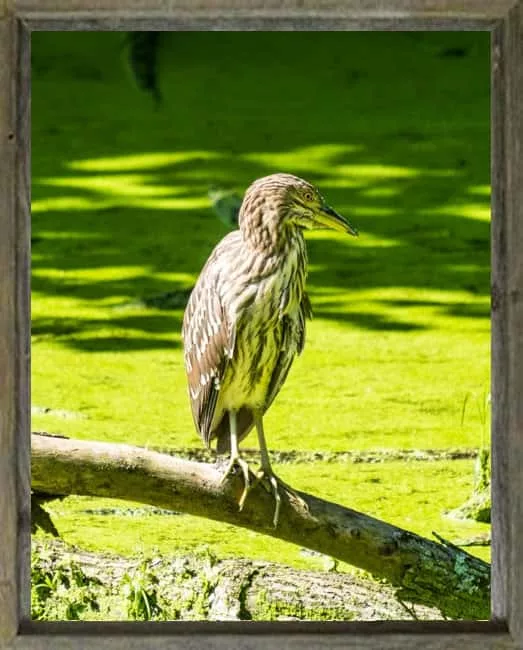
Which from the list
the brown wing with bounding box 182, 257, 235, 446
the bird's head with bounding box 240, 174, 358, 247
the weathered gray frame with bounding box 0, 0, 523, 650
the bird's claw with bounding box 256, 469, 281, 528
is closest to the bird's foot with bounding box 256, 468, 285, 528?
the bird's claw with bounding box 256, 469, 281, 528

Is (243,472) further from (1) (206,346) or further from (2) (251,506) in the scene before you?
(1) (206,346)

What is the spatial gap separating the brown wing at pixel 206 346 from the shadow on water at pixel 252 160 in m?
1.92

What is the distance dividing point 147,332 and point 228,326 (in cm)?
216

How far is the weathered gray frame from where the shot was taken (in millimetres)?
2062

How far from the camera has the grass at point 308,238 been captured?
415cm

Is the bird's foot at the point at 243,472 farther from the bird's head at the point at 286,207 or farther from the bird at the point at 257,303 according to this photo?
the bird's head at the point at 286,207

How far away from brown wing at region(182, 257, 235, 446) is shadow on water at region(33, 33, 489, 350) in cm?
192

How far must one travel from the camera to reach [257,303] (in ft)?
8.67

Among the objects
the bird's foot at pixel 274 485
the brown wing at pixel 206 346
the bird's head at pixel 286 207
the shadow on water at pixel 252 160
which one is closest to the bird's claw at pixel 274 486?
the bird's foot at pixel 274 485

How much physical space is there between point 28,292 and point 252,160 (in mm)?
3747

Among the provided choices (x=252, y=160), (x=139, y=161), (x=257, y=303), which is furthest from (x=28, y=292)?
(x=139, y=161)

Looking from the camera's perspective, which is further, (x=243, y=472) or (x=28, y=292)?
(x=243, y=472)

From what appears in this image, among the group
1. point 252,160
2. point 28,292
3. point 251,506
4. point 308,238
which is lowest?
point 251,506

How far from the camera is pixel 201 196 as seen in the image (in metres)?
5.65
